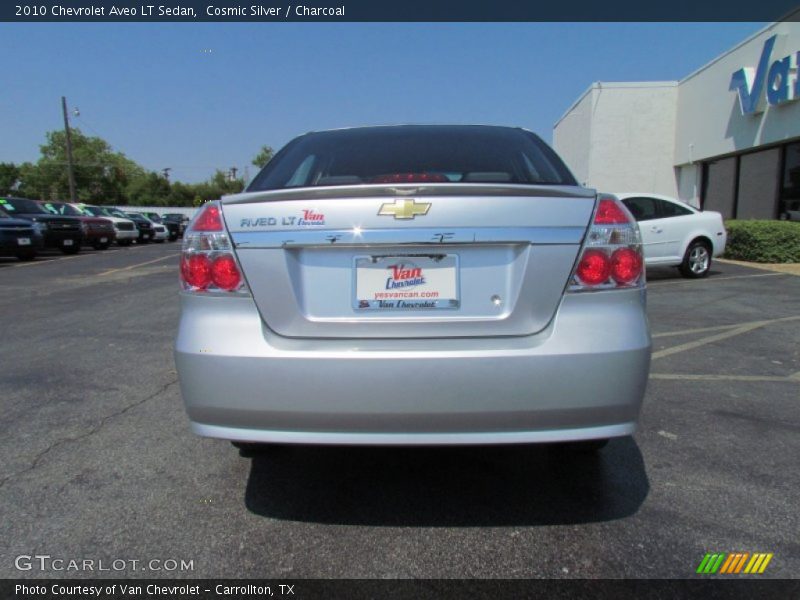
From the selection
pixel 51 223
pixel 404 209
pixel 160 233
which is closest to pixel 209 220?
pixel 404 209

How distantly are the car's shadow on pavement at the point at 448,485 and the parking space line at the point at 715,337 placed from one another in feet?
7.24

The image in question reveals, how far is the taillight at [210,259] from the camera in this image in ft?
6.88

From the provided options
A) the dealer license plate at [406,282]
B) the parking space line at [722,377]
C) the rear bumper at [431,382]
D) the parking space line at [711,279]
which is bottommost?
the parking space line at [711,279]

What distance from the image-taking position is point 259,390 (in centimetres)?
200

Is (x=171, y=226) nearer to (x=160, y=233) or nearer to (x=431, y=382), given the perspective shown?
(x=160, y=233)

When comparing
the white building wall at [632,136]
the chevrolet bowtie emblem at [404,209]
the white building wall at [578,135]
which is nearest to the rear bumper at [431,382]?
the chevrolet bowtie emblem at [404,209]

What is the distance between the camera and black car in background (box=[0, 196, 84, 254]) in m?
16.7

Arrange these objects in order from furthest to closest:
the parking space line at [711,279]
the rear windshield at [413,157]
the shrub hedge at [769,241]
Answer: the shrub hedge at [769,241], the parking space line at [711,279], the rear windshield at [413,157]

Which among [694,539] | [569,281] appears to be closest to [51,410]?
[569,281]

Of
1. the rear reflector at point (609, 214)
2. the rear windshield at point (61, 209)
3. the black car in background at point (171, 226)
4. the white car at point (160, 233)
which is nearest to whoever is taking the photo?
the rear reflector at point (609, 214)

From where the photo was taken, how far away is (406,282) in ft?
6.64

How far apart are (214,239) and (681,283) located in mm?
9076

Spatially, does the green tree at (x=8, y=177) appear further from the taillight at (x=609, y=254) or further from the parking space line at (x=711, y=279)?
the taillight at (x=609, y=254)

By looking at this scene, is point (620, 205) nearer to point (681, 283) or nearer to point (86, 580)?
point (86, 580)
